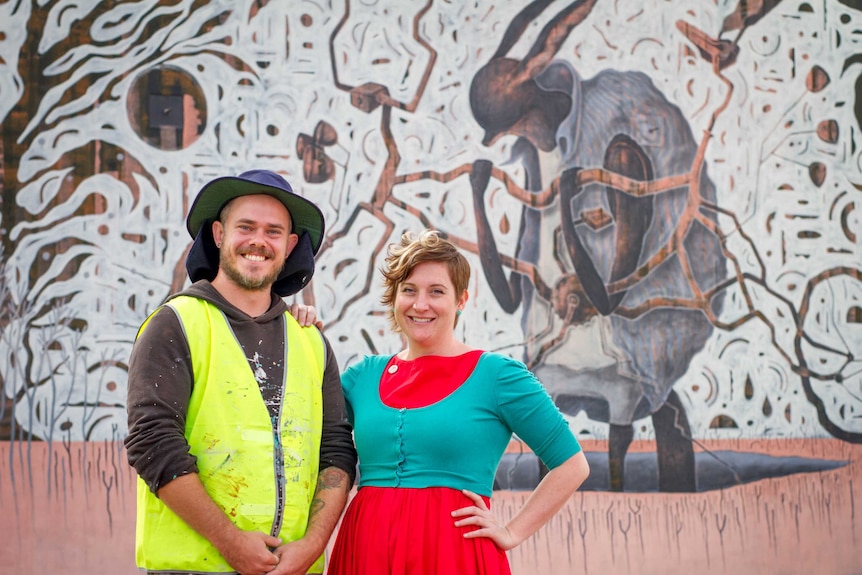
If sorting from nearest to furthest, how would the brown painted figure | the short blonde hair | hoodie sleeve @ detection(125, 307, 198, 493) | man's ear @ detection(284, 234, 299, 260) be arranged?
hoodie sleeve @ detection(125, 307, 198, 493), the short blonde hair, man's ear @ detection(284, 234, 299, 260), the brown painted figure

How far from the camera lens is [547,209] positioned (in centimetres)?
510

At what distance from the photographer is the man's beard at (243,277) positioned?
253 cm

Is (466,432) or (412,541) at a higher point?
(466,432)

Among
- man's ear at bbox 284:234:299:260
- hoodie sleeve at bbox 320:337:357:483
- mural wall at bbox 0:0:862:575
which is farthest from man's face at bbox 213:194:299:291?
mural wall at bbox 0:0:862:575

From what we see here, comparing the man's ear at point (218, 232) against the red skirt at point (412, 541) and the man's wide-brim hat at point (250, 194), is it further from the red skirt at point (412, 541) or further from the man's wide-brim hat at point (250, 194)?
the red skirt at point (412, 541)

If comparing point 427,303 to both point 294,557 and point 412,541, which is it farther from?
point 294,557

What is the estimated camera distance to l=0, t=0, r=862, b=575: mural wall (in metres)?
4.90

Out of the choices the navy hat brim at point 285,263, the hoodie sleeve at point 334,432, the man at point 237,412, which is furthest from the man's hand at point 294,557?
the navy hat brim at point 285,263

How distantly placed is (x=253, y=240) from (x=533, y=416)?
0.96 meters

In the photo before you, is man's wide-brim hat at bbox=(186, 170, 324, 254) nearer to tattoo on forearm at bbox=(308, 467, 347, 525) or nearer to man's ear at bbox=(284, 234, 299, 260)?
man's ear at bbox=(284, 234, 299, 260)

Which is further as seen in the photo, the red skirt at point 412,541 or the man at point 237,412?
the red skirt at point 412,541

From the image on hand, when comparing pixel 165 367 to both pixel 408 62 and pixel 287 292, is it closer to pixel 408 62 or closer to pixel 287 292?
pixel 287 292

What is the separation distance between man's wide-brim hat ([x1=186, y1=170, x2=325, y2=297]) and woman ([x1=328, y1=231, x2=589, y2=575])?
1.02ft

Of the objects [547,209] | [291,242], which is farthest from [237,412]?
[547,209]
